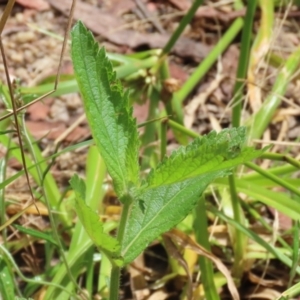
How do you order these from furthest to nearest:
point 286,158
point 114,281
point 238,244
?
point 238,244, point 286,158, point 114,281

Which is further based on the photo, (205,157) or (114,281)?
(114,281)

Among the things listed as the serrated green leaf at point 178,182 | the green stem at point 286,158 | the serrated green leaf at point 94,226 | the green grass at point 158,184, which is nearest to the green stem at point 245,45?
the green grass at point 158,184

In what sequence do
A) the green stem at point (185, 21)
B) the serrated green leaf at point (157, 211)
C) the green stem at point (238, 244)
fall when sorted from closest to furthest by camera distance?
the serrated green leaf at point (157, 211)
the green stem at point (238, 244)
the green stem at point (185, 21)

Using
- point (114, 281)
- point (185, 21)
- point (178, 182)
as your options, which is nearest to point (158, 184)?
point (178, 182)

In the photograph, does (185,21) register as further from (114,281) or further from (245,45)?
(114,281)

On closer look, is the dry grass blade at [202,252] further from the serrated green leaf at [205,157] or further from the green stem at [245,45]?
the serrated green leaf at [205,157]

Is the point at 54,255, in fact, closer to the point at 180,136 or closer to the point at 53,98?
the point at 180,136

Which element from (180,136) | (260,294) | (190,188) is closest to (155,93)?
(180,136)
